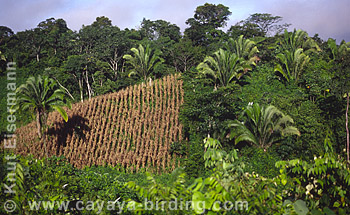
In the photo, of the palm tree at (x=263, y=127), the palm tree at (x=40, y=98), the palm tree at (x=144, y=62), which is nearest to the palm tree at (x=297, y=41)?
the palm tree at (x=144, y=62)

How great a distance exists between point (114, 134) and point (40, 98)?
312cm

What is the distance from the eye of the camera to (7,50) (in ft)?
90.1

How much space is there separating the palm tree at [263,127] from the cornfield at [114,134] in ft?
8.20

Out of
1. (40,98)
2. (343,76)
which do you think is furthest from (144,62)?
(343,76)

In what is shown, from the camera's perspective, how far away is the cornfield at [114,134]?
1015 centimetres

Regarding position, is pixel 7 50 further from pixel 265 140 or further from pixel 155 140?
pixel 265 140

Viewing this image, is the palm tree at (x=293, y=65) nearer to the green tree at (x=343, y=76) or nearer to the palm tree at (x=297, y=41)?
the palm tree at (x=297, y=41)

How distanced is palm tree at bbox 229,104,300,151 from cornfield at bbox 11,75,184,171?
8.20 feet

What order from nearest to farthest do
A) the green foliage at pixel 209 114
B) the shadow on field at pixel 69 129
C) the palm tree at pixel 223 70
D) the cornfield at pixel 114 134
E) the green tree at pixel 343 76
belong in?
the green tree at pixel 343 76 → the green foliage at pixel 209 114 → the cornfield at pixel 114 134 → the shadow on field at pixel 69 129 → the palm tree at pixel 223 70

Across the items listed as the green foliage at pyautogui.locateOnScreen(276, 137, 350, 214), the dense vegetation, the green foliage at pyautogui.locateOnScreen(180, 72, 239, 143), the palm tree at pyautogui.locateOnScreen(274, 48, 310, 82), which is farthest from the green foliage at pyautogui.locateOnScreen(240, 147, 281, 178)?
the palm tree at pyautogui.locateOnScreen(274, 48, 310, 82)

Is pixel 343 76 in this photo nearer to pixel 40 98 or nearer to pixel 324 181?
pixel 324 181

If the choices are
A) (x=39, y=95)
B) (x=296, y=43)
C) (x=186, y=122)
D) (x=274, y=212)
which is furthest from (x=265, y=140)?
(x=296, y=43)

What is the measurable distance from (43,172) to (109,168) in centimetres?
710

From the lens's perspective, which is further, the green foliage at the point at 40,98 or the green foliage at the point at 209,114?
the green foliage at the point at 40,98
